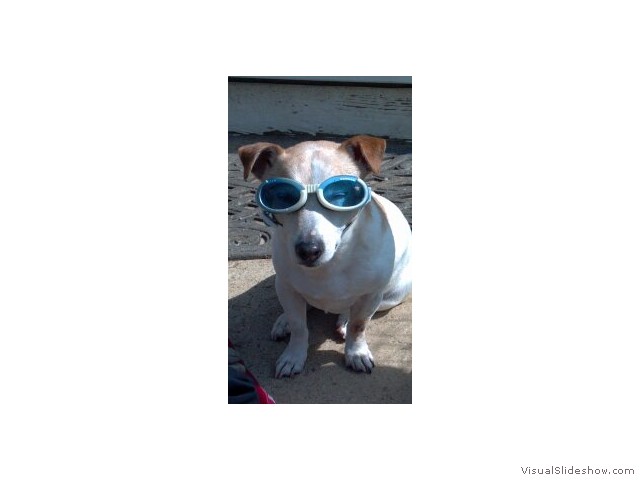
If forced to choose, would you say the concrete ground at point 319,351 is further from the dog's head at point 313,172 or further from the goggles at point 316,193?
the goggles at point 316,193

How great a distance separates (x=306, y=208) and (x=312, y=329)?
1091 millimetres

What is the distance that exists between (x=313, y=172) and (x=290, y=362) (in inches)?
42.2

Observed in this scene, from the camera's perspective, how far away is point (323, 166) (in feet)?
8.03

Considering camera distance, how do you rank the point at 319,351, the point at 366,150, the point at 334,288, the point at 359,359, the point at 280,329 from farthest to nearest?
the point at 280,329, the point at 319,351, the point at 359,359, the point at 334,288, the point at 366,150

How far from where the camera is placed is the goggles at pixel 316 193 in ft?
7.79

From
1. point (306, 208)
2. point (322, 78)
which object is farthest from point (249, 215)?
point (306, 208)

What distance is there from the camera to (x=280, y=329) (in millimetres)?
3201

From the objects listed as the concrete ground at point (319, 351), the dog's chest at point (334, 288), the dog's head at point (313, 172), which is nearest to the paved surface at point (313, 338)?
the concrete ground at point (319, 351)

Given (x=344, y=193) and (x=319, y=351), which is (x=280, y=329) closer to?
(x=319, y=351)

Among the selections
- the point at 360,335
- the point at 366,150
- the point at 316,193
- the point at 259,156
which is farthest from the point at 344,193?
the point at 360,335

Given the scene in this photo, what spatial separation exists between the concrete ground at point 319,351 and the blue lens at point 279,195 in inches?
38.6

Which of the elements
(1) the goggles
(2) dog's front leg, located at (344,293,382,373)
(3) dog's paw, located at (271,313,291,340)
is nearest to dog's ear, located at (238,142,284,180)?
(1) the goggles

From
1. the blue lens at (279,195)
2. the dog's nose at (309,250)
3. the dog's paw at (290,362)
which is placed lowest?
the dog's paw at (290,362)

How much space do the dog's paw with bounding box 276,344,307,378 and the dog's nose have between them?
0.79 metres
